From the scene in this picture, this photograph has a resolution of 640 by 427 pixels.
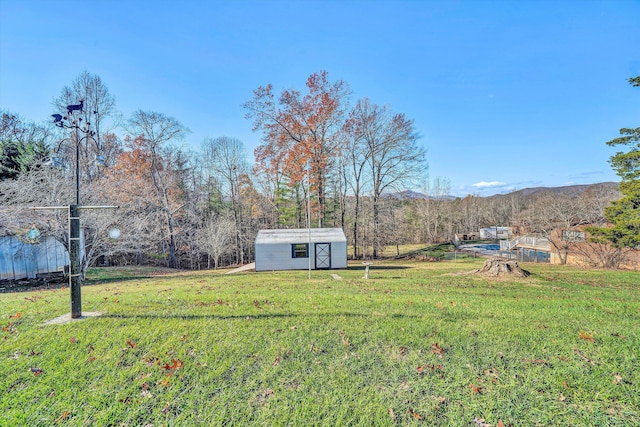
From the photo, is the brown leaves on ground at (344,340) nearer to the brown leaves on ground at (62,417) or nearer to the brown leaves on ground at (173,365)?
the brown leaves on ground at (173,365)

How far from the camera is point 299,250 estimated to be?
17.8m

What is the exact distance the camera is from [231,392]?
3.01m

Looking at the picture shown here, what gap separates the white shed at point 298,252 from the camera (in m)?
17.5

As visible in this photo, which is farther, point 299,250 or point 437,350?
point 299,250

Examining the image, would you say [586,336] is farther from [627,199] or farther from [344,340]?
[627,199]

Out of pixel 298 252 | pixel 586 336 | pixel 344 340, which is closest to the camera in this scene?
pixel 344 340

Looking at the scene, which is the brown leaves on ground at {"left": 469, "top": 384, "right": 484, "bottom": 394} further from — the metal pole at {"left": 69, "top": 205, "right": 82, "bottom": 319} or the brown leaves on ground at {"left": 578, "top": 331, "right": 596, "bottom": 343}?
the metal pole at {"left": 69, "top": 205, "right": 82, "bottom": 319}

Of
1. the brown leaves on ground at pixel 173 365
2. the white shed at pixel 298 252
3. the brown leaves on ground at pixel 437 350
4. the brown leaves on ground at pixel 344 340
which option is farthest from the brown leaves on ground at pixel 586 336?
the white shed at pixel 298 252

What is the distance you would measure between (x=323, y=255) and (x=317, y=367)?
47.4 feet

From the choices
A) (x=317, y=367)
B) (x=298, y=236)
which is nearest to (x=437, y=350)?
(x=317, y=367)

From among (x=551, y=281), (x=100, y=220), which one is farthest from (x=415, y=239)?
(x=100, y=220)

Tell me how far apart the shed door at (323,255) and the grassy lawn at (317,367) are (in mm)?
12238

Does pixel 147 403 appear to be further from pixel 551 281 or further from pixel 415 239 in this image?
pixel 415 239

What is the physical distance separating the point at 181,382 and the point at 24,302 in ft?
19.7
